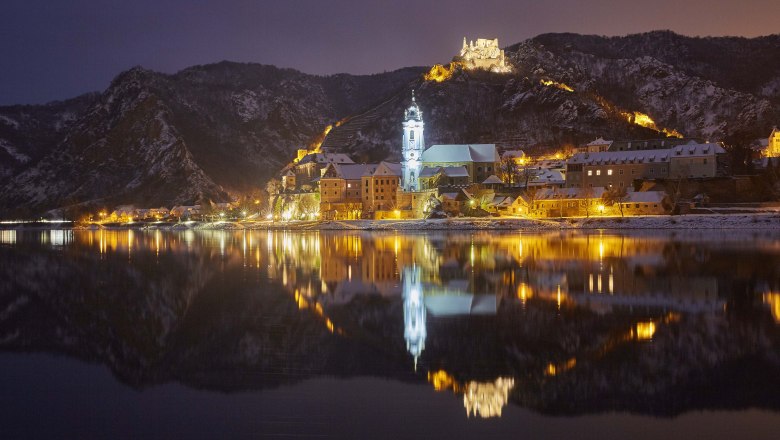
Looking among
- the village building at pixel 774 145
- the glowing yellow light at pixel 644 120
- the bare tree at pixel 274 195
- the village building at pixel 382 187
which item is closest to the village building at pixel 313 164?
the bare tree at pixel 274 195

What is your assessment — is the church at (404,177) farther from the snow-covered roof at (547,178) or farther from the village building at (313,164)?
the village building at (313,164)

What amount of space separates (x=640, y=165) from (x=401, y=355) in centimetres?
7515

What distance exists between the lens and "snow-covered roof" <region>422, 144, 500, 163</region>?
98.4 meters

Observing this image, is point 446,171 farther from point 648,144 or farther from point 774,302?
point 774,302

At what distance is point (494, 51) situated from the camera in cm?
14700

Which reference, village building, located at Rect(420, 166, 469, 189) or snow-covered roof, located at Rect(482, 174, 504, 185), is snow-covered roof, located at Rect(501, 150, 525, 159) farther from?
snow-covered roof, located at Rect(482, 174, 504, 185)

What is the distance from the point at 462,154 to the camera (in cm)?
9869

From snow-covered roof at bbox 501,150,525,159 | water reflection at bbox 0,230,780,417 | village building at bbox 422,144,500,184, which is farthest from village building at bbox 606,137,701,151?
water reflection at bbox 0,230,780,417

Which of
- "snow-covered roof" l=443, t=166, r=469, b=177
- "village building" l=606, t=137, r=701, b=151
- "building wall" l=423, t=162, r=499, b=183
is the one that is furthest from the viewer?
"building wall" l=423, t=162, r=499, b=183

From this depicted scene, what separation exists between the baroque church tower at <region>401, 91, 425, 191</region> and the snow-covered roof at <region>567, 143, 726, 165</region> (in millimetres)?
21790

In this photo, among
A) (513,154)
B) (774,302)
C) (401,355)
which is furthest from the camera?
(513,154)

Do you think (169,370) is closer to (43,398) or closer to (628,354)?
(43,398)

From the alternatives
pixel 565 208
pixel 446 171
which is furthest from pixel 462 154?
pixel 565 208

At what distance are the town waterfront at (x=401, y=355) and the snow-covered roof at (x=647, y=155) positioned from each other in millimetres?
55680
